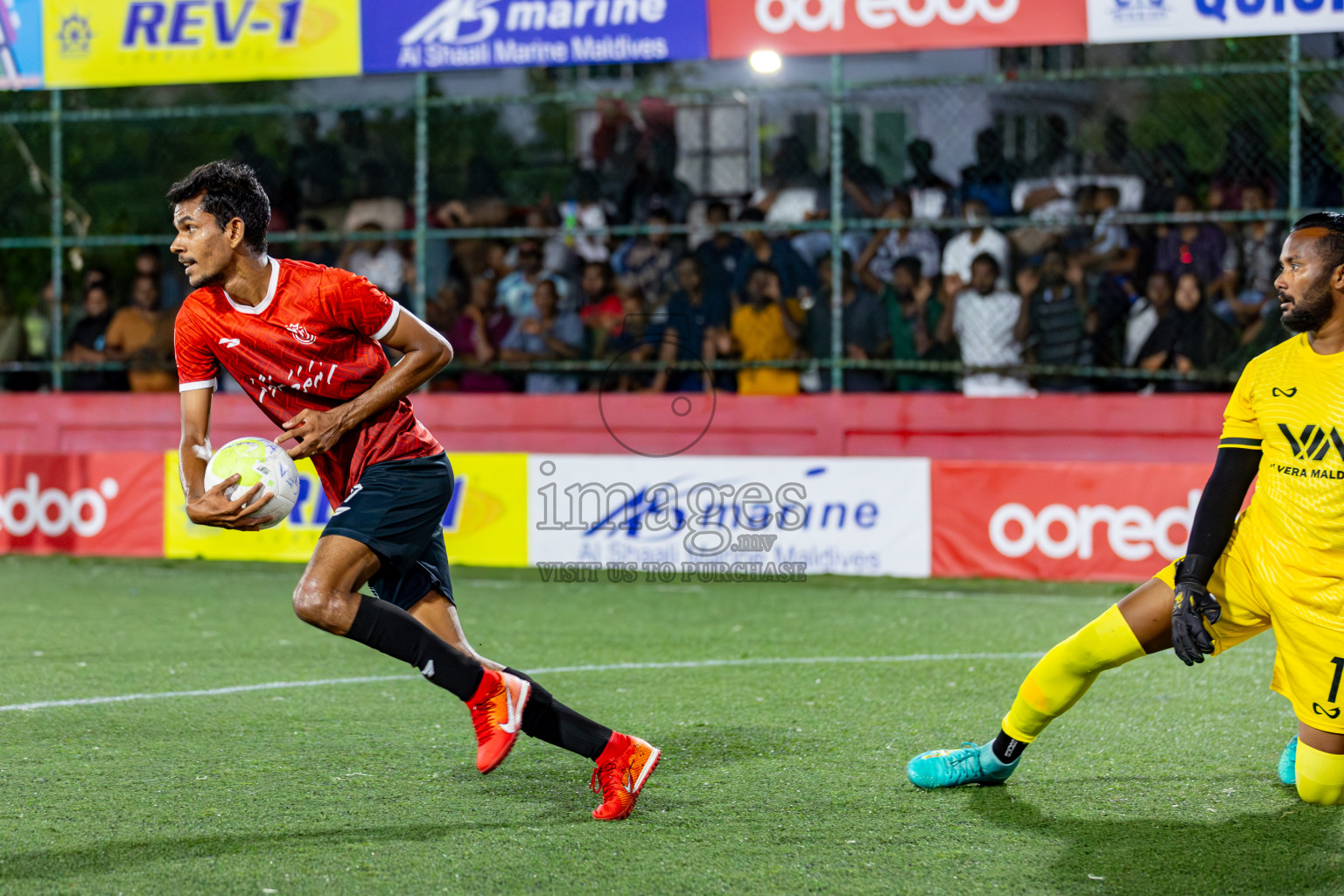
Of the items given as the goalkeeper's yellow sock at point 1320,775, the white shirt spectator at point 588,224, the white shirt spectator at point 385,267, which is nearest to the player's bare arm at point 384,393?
the goalkeeper's yellow sock at point 1320,775

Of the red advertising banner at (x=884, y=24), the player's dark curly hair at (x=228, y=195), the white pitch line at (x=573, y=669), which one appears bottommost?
the white pitch line at (x=573, y=669)

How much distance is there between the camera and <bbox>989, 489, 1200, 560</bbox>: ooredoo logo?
9758 mm

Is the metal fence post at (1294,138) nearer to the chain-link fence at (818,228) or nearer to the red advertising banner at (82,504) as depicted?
the chain-link fence at (818,228)

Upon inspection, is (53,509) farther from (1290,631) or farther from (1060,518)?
(1290,631)

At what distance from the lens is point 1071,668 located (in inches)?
183

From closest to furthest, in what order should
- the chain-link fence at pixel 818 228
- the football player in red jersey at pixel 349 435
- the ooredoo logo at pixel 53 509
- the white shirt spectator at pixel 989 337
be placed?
the football player in red jersey at pixel 349 435
the chain-link fence at pixel 818 228
the white shirt spectator at pixel 989 337
the ooredoo logo at pixel 53 509

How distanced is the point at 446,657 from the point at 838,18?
7.69m

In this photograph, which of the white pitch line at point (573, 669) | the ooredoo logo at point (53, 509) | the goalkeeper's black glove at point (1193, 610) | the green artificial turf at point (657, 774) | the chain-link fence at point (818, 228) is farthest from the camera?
the ooredoo logo at point (53, 509)

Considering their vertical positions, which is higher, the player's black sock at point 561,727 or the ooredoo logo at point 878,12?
the ooredoo logo at point 878,12

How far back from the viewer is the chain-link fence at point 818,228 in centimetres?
1109

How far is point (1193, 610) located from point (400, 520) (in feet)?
7.67

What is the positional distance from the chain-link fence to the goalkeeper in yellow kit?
19.7 feet

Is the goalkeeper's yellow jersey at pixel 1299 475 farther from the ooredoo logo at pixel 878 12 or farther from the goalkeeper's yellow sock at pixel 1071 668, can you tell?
the ooredoo logo at pixel 878 12

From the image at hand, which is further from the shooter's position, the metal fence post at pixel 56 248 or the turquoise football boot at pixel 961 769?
the metal fence post at pixel 56 248
